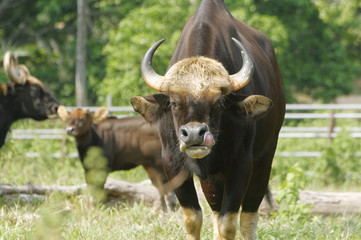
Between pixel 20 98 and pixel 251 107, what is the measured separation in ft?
20.0

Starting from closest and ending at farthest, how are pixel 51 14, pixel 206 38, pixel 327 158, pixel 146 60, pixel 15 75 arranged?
pixel 146 60 < pixel 206 38 < pixel 15 75 < pixel 327 158 < pixel 51 14

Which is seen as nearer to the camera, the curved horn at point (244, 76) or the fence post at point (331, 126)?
the curved horn at point (244, 76)

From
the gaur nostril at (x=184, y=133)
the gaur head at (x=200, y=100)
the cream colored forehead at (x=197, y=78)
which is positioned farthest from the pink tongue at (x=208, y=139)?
the cream colored forehead at (x=197, y=78)

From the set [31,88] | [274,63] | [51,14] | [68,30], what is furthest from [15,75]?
[68,30]

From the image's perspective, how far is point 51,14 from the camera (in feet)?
73.5

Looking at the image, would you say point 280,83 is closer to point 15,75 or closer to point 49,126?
point 15,75

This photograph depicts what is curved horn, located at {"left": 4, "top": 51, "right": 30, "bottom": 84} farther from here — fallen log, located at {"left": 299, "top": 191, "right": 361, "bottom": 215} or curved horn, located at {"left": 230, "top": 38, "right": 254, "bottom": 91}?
curved horn, located at {"left": 230, "top": 38, "right": 254, "bottom": 91}

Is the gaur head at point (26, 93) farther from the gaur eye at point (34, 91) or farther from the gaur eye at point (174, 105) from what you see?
the gaur eye at point (174, 105)

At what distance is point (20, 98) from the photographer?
938cm

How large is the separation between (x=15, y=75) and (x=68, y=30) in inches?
674

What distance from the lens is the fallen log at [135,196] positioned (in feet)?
23.2

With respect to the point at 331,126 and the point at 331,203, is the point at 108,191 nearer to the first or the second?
the point at 331,203

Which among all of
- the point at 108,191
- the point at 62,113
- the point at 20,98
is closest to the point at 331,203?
the point at 108,191

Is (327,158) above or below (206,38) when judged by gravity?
below
